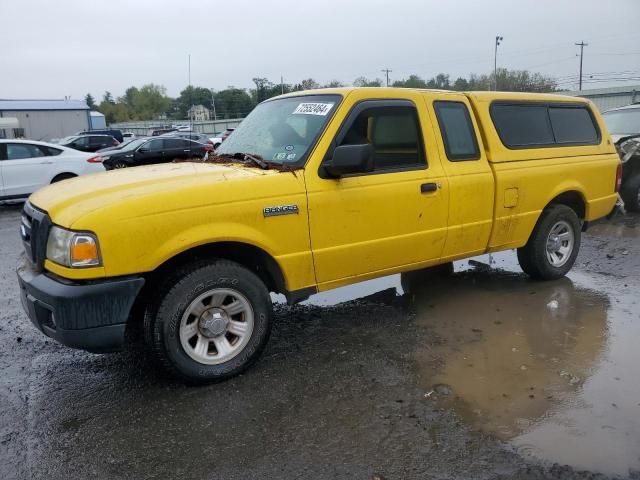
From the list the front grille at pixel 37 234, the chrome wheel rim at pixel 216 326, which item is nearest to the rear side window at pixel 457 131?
the chrome wheel rim at pixel 216 326

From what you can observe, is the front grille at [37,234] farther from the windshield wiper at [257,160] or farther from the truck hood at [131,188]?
the windshield wiper at [257,160]

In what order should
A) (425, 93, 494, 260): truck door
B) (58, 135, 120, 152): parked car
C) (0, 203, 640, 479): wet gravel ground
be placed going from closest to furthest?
(0, 203, 640, 479): wet gravel ground < (425, 93, 494, 260): truck door < (58, 135, 120, 152): parked car

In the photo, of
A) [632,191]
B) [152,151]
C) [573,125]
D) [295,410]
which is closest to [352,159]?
[295,410]

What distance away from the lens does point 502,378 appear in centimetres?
371

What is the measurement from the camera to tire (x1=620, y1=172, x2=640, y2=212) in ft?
30.5

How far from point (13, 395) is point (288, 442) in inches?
77.5

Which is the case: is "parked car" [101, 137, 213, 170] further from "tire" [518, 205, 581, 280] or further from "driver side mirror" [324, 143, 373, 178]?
"driver side mirror" [324, 143, 373, 178]

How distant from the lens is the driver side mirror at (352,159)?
12.1 feet

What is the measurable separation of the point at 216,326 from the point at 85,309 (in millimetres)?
843

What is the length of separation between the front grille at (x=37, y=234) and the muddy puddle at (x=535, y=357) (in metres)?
2.60

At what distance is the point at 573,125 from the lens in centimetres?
580

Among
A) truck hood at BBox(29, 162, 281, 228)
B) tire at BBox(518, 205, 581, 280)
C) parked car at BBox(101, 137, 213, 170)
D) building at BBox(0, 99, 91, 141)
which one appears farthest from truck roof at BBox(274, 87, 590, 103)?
building at BBox(0, 99, 91, 141)

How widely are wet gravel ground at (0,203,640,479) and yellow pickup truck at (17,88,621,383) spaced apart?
395 millimetres

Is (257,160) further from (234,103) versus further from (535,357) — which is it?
(234,103)
